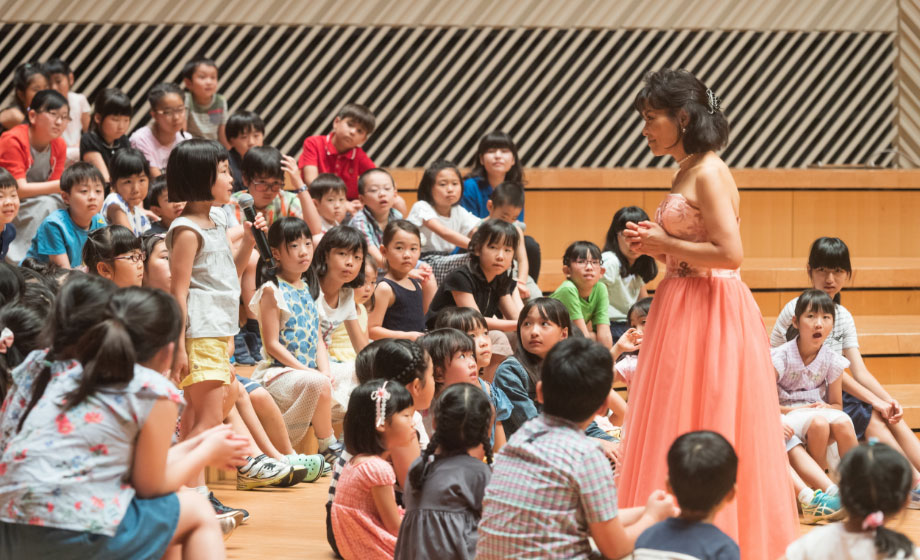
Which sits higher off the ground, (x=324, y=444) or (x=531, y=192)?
(x=531, y=192)

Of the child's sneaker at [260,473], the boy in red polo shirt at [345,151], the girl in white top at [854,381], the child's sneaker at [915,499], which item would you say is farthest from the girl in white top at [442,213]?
the child's sneaker at [915,499]

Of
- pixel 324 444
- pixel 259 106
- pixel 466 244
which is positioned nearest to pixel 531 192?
pixel 466 244

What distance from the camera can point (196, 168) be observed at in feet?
10.9

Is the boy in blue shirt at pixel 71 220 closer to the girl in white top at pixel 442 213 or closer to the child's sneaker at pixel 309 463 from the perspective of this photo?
the child's sneaker at pixel 309 463

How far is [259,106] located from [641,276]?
344cm

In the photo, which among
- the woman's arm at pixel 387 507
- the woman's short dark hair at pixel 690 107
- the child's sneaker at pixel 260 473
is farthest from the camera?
the child's sneaker at pixel 260 473

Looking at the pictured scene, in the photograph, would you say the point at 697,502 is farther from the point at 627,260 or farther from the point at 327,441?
the point at 627,260

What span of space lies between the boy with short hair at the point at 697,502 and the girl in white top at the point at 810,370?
6.78 ft

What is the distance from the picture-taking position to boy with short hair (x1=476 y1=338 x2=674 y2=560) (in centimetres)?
215

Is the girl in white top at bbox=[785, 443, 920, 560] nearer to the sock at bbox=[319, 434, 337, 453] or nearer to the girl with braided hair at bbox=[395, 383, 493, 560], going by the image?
the girl with braided hair at bbox=[395, 383, 493, 560]

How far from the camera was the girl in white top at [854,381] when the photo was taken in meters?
4.25

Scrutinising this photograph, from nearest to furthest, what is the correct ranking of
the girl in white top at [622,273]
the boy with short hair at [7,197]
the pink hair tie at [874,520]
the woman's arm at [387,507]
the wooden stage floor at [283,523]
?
1. the pink hair tie at [874,520]
2. the woman's arm at [387,507]
3. the wooden stage floor at [283,523]
4. the boy with short hair at [7,197]
5. the girl in white top at [622,273]

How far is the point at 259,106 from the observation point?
7645 millimetres

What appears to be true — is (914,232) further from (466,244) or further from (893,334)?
(466,244)
